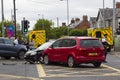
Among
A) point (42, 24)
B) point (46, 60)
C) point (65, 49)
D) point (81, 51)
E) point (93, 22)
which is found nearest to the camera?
point (81, 51)

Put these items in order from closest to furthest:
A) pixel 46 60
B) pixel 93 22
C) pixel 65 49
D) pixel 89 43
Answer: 1. pixel 89 43
2. pixel 65 49
3. pixel 46 60
4. pixel 93 22

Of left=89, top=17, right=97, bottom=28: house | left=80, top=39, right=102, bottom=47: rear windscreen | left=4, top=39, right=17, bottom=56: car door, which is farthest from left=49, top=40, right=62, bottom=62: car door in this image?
left=89, top=17, right=97, bottom=28: house

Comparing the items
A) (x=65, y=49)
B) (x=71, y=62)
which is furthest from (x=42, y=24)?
(x=71, y=62)

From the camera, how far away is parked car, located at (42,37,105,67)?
23797 mm

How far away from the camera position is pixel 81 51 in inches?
934

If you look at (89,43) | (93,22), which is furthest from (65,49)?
(93,22)

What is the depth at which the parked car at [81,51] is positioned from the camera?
78.1ft

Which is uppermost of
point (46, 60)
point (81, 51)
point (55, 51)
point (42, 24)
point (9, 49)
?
point (42, 24)

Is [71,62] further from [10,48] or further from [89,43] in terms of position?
[10,48]

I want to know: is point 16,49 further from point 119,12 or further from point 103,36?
point 119,12

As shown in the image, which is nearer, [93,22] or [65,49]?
[65,49]

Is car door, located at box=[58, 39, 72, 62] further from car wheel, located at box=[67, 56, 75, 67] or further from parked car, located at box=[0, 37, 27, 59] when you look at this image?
parked car, located at box=[0, 37, 27, 59]

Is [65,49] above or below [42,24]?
below

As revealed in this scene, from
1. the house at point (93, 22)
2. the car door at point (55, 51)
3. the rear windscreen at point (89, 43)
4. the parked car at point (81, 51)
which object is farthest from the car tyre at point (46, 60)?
the house at point (93, 22)
